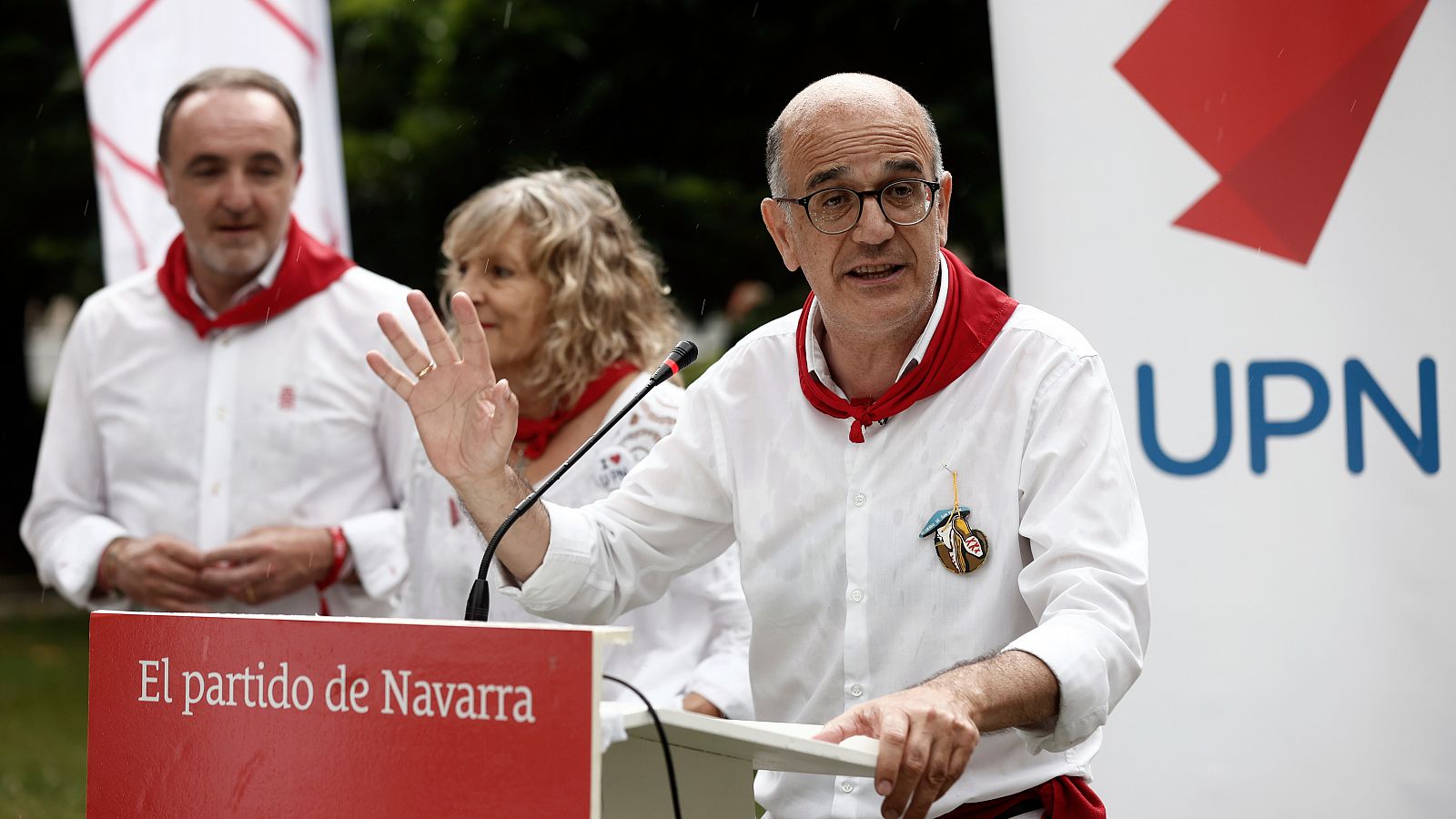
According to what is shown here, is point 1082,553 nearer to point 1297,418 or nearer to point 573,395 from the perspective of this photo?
point 1297,418

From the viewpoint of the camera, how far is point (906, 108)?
9.50ft

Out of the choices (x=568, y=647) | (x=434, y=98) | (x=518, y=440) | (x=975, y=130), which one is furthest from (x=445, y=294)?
(x=434, y=98)

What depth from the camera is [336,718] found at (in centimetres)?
202

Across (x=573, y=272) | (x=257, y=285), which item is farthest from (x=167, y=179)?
(x=573, y=272)

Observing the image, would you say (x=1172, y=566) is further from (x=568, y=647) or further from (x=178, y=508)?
(x=178, y=508)

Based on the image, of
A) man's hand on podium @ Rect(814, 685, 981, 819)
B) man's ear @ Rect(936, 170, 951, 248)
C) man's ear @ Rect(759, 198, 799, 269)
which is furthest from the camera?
man's ear @ Rect(759, 198, 799, 269)

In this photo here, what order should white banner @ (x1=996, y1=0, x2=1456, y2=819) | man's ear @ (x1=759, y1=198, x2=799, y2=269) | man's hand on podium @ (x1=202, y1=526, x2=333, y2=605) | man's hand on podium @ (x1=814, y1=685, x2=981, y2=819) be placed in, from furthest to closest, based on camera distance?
man's hand on podium @ (x1=202, y1=526, x2=333, y2=605) < white banner @ (x1=996, y1=0, x2=1456, y2=819) < man's ear @ (x1=759, y1=198, x2=799, y2=269) < man's hand on podium @ (x1=814, y1=685, x2=981, y2=819)

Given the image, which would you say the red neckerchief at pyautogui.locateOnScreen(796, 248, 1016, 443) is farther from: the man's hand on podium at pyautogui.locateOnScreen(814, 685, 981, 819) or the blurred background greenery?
the blurred background greenery

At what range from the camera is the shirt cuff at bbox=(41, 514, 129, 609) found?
4391 millimetres

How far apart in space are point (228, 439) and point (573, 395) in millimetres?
1144

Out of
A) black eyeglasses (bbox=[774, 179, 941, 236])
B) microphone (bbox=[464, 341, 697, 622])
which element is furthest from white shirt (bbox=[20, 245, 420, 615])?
black eyeglasses (bbox=[774, 179, 941, 236])

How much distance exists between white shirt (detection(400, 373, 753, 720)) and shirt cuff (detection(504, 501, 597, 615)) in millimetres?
843

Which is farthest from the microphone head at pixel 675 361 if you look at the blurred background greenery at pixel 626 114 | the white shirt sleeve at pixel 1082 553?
the blurred background greenery at pixel 626 114

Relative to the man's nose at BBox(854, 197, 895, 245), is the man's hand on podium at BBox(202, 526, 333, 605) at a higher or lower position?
lower
